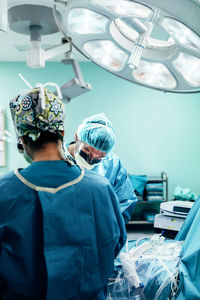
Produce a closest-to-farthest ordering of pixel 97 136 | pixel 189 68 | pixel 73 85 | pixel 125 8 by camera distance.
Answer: pixel 125 8 < pixel 189 68 < pixel 73 85 < pixel 97 136

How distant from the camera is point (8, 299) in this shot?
974 mm

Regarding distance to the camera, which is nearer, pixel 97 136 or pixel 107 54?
pixel 107 54

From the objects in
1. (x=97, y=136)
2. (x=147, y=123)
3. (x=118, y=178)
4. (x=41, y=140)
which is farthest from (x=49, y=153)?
(x=147, y=123)

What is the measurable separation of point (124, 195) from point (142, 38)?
1.56 m

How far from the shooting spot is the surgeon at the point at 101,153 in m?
1.95

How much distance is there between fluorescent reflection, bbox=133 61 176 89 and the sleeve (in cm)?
131

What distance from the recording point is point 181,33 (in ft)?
2.12

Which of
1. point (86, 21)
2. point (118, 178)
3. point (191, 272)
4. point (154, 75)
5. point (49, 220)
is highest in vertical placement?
point (86, 21)

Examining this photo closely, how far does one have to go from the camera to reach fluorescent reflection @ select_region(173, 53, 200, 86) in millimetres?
802

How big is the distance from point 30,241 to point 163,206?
2.37 meters

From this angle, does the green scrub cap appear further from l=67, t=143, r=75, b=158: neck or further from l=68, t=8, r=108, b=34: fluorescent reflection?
l=67, t=143, r=75, b=158: neck

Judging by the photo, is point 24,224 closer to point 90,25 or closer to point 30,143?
point 30,143

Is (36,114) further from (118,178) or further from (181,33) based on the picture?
(118,178)

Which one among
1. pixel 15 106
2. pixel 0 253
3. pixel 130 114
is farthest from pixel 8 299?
pixel 130 114
